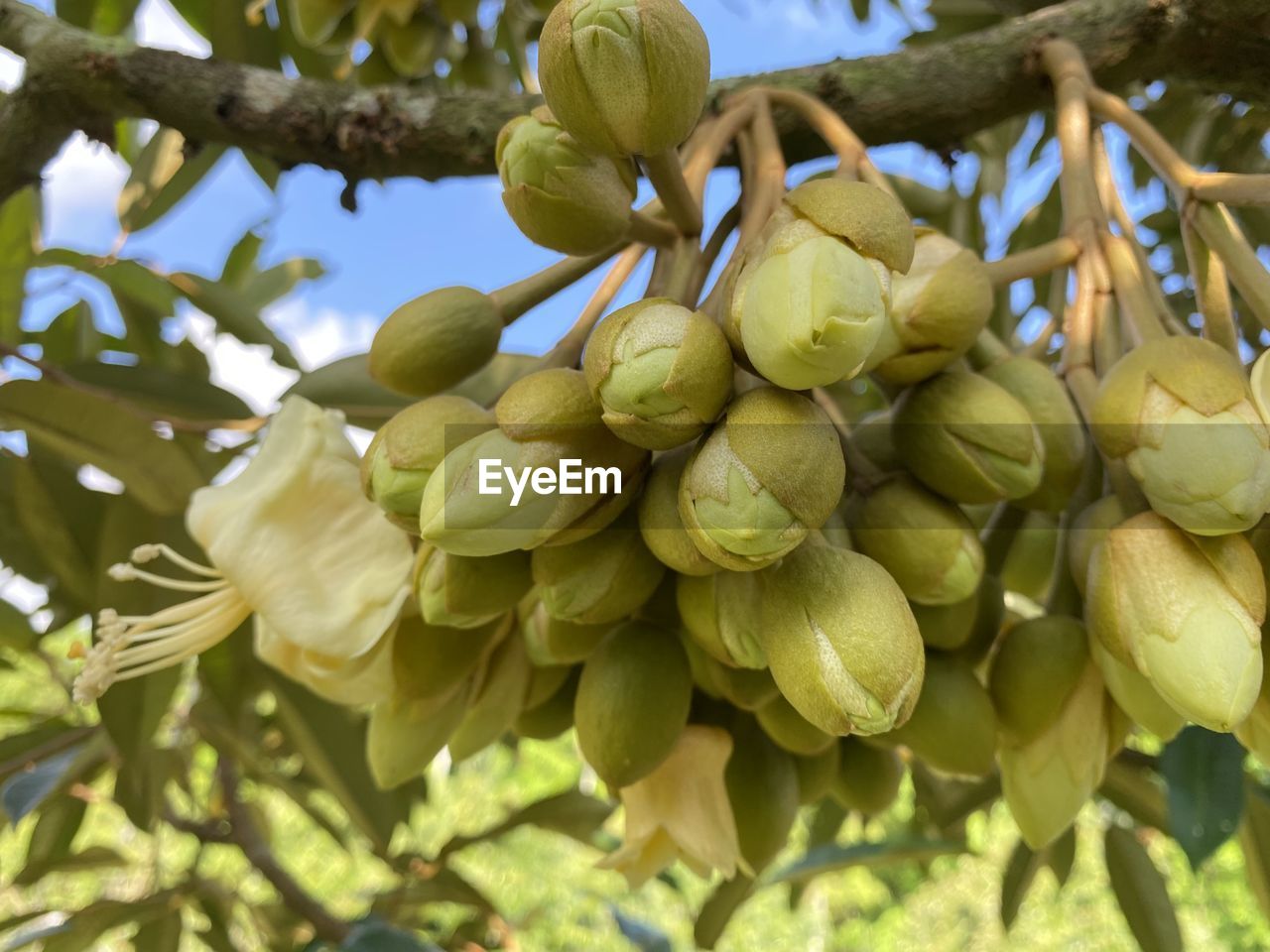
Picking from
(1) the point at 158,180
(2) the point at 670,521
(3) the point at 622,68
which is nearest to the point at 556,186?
(3) the point at 622,68

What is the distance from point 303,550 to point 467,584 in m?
0.14

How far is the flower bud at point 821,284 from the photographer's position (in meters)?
0.44

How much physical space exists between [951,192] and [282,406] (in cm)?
98

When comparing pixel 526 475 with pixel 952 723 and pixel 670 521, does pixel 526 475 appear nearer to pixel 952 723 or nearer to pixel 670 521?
pixel 670 521

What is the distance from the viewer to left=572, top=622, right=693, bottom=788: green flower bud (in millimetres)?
598

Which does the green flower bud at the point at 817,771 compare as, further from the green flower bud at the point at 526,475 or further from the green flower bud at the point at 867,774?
the green flower bud at the point at 526,475

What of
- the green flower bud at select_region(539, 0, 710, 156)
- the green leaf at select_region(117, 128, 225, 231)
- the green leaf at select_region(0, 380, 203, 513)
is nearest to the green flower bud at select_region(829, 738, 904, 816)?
the green flower bud at select_region(539, 0, 710, 156)

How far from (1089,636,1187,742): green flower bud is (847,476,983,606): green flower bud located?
3.4 inches

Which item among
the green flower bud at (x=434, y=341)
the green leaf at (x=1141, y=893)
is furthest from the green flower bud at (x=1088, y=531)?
the green leaf at (x=1141, y=893)

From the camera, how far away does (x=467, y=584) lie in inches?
22.5

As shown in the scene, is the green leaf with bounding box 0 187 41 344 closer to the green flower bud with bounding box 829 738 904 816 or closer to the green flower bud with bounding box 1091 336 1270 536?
the green flower bud with bounding box 829 738 904 816

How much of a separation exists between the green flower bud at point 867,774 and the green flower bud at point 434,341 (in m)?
0.38

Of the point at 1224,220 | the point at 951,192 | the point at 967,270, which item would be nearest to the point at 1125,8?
the point at 1224,220

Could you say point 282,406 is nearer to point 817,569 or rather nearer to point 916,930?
point 817,569
